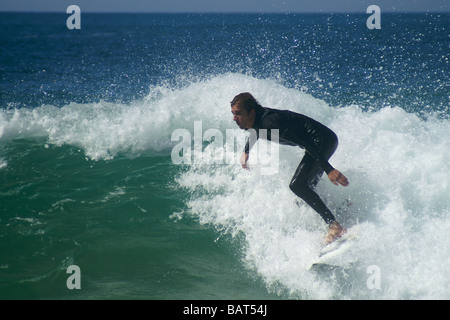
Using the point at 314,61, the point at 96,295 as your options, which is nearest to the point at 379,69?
the point at 314,61

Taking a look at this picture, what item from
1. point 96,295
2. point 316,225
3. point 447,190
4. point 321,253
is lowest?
point 96,295

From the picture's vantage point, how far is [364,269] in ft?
13.0

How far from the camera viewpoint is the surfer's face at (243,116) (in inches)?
156

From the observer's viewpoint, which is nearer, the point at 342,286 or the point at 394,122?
the point at 342,286

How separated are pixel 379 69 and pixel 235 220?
17136mm

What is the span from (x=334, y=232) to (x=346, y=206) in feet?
2.04

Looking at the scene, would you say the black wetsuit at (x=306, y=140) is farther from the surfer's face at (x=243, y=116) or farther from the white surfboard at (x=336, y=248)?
the white surfboard at (x=336, y=248)

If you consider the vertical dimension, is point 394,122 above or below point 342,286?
above

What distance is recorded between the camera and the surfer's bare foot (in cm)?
416

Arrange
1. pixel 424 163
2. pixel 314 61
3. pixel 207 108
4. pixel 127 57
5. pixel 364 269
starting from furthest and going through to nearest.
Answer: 1. pixel 127 57
2. pixel 314 61
3. pixel 207 108
4. pixel 424 163
5. pixel 364 269

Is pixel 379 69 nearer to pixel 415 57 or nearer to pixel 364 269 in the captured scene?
pixel 415 57

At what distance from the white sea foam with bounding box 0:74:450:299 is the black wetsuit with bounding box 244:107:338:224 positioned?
1.99ft

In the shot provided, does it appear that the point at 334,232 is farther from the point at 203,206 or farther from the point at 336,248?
the point at 203,206

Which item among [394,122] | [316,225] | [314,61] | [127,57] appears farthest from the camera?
[127,57]
